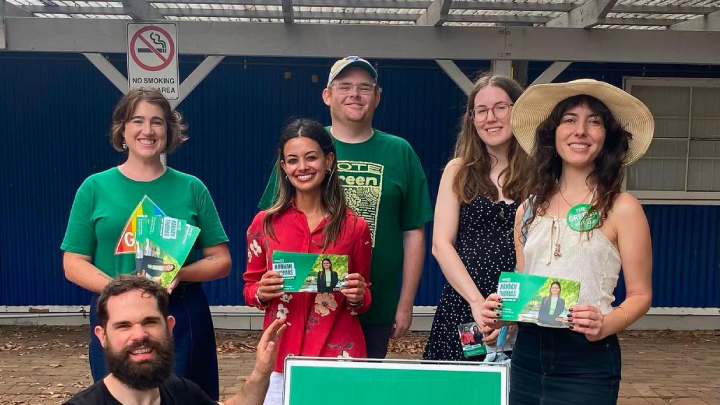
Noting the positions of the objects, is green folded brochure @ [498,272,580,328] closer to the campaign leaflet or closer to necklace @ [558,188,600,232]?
necklace @ [558,188,600,232]

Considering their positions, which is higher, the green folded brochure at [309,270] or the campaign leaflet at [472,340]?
the green folded brochure at [309,270]

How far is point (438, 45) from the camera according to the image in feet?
19.7

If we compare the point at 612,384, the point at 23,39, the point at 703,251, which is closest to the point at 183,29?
the point at 23,39

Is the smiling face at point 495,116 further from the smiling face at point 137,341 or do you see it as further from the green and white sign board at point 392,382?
the smiling face at point 137,341

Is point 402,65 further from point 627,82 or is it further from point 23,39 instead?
point 23,39

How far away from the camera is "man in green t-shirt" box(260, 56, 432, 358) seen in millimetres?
3035

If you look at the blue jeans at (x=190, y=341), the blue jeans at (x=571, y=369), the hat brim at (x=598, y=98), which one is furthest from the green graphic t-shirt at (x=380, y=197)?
the blue jeans at (x=571, y=369)

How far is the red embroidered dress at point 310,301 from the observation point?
8.60 ft

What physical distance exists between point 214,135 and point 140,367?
6.13 metres

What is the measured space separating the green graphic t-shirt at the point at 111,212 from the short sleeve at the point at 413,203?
104 cm

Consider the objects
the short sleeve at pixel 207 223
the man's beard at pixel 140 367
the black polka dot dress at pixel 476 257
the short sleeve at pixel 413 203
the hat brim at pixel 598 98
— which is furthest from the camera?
the short sleeve at pixel 413 203

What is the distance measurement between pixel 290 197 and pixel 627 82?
6.43 meters

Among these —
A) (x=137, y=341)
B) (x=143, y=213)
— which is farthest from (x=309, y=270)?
(x=143, y=213)

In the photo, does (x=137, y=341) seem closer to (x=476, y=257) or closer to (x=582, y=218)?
(x=476, y=257)
